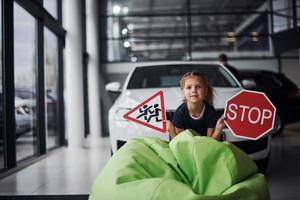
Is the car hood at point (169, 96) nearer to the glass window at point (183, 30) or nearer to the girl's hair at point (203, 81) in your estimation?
the girl's hair at point (203, 81)

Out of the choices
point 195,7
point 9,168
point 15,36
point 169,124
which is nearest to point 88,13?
point 195,7

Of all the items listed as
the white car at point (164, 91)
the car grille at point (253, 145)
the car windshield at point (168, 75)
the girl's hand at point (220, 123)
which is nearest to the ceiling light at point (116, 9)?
the white car at point (164, 91)

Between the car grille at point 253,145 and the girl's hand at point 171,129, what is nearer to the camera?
the girl's hand at point 171,129

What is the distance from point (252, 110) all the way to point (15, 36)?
4.29 metres

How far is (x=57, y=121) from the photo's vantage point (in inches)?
313

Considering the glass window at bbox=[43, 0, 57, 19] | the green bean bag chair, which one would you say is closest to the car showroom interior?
the green bean bag chair

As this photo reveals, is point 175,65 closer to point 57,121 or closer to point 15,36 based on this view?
point 15,36

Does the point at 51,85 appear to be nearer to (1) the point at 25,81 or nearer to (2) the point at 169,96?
(1) the point at 25,81

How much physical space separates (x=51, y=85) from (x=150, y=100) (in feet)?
18.5

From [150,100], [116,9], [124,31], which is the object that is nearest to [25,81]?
[150,100]

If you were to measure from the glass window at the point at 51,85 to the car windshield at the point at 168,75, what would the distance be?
3.23 meters

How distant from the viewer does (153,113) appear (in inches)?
95.0

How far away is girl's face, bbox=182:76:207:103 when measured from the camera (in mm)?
2369

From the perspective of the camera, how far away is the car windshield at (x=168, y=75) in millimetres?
4195
